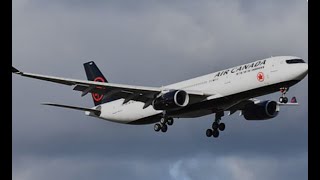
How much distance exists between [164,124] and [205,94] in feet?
15.0

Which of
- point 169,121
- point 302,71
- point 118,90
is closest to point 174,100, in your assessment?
point 169,121

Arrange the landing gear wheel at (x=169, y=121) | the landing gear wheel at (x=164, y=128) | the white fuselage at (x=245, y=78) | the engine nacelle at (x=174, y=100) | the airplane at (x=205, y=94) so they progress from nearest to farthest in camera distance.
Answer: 1. the white fuselage at (x=245, y=78)
2. the airplane at (x=205, y=94)
3. the engine nacelle at (x=174, y=100)
4. the landing gear wheel at (x=164, y=128)
5. the landing gear wheel at (x=169, y=121)

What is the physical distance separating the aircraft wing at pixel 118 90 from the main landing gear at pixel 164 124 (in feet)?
6.45

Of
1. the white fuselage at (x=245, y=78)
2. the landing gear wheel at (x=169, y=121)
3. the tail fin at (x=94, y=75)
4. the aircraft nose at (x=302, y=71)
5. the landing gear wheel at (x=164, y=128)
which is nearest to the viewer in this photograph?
the aircraft nose at (x=302, y=71)

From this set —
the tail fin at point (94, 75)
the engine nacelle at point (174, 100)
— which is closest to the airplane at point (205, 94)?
the engine nacelle at point (174, 100)

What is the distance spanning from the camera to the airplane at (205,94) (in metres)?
48.2

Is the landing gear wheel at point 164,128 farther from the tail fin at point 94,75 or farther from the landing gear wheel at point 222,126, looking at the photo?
the tail fin at point 94,75

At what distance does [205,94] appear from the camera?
50781mm

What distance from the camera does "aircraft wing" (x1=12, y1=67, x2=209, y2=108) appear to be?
50500 millimetres

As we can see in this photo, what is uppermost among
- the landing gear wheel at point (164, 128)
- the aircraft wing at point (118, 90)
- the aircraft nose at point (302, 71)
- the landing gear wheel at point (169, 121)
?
the aircraft nose at point (302, 71)

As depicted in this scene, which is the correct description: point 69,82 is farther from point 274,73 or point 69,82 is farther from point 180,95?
point 274,73

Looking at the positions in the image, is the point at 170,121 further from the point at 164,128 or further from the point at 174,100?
the point at 174,100

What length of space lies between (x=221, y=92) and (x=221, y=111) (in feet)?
18.3
